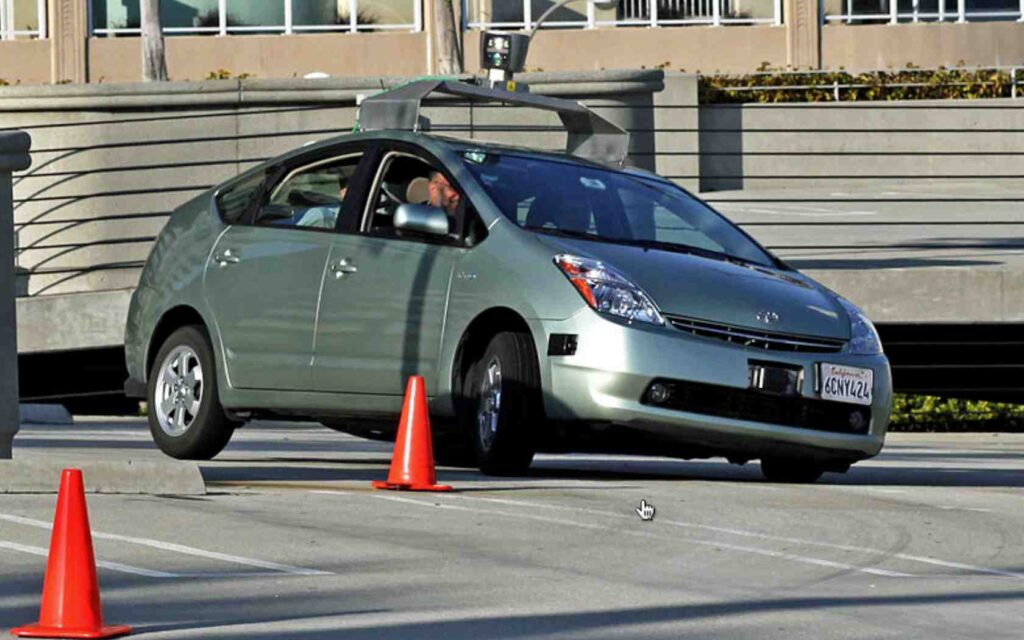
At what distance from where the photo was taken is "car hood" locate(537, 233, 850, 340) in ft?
32.1

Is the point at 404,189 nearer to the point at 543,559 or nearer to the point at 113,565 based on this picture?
the point at 543,559

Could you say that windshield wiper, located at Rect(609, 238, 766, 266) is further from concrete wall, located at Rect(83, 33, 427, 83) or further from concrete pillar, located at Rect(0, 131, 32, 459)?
concrete wall, located at Rect(83, 33, 427, 83)

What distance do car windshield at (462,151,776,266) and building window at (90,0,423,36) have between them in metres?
31.4

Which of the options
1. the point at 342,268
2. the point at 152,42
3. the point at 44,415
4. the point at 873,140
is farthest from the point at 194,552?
the point at 873,140

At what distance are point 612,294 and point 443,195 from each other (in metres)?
1.22

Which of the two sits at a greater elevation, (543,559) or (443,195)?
(443,195)

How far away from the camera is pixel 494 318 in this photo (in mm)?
10086

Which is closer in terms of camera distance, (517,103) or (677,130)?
(517,103)

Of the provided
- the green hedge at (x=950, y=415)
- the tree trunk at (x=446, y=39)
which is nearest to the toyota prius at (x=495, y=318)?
the green hedge at (x=950, y=415)

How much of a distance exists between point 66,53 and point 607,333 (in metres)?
33.6

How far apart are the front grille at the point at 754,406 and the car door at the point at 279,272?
1942 mm

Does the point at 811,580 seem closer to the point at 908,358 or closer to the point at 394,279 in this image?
the point at 394,279

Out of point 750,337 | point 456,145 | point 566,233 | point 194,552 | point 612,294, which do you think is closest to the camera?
point 194,552

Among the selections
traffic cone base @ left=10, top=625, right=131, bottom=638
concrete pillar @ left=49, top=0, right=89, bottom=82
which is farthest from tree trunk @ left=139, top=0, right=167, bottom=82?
traffic cone base @ left=10, top=625, right=131, bottom=638
